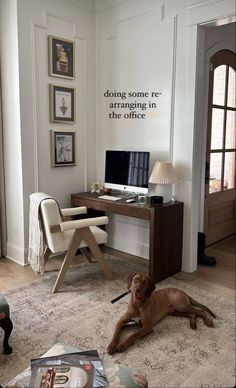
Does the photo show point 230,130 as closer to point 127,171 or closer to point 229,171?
point 229,171

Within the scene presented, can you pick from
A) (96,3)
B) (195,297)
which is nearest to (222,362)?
(195,297)

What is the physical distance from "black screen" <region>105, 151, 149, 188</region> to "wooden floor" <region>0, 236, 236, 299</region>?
2.55 feet

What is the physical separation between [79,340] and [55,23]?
Result: 2.69 m

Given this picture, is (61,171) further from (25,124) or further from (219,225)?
(219,225)

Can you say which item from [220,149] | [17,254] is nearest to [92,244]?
[17,254]

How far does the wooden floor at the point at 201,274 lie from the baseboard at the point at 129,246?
2.4 inches

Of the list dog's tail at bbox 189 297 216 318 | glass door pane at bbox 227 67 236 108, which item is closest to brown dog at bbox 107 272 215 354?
dog's tail at bbox 189 297 216 318

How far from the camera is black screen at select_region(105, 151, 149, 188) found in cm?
302

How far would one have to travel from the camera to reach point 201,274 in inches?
116

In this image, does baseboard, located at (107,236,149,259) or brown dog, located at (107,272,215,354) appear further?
baseboard, located at (107,236,149,259)

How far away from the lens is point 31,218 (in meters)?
2.69

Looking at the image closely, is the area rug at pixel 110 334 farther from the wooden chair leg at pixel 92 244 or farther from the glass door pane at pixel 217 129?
the glass door pane at pixel 217 129

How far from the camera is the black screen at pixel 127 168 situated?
3.02m

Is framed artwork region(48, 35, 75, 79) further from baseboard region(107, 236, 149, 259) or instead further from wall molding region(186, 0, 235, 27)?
baseboard region(107, 236, 149, 259)
